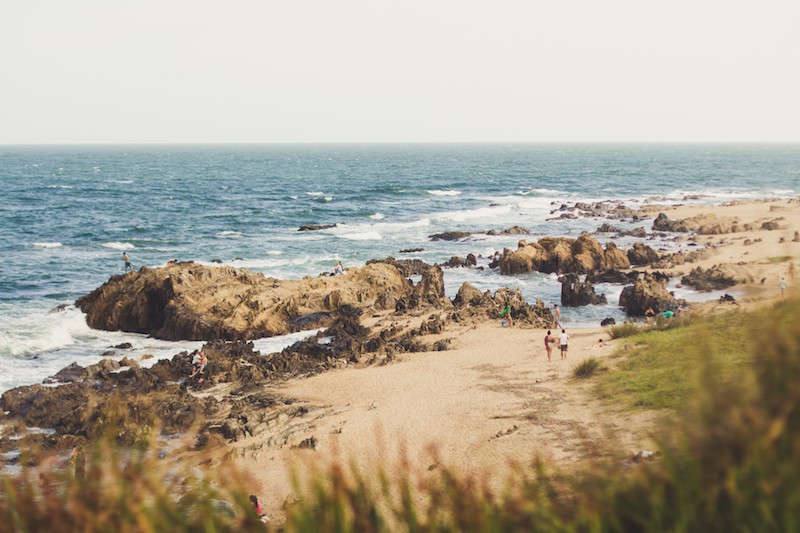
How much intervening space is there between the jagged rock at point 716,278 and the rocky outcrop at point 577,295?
5.10 metres

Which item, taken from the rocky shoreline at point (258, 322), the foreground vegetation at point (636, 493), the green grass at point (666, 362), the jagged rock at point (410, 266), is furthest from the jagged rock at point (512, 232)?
the foreground vegetation at point (636, 493)

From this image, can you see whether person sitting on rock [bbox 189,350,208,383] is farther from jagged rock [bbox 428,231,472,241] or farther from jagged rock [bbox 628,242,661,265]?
jagged rock [bbox 428,231,472,241]

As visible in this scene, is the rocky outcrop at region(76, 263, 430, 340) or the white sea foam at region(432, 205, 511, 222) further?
the white sea foam at region(432, 205, 511, 222)

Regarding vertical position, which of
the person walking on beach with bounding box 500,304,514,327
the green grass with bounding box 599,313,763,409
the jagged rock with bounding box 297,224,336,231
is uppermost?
the green grass with bounding box 599,313,763,409

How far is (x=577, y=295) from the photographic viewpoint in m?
33.4

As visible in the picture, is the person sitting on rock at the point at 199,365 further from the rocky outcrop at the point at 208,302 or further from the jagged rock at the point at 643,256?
the jagged rock at the point at 643,256

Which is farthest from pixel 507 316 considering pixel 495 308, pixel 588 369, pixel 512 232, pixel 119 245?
pixel 119 245

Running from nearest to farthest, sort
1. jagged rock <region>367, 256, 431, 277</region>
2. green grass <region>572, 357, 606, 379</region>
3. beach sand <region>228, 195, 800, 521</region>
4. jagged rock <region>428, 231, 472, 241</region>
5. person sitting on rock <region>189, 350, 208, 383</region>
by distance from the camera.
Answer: beach sand <region>228, 195, 800, 521</region> < green grass <region>572, 357, 606, 379</region> < person sitting on rock <region>189, 350, 208, 383</region> < jagged rock <region>367, 256, 431, 277</region> < jagged rock <region>428, 231, 472, 241</region>

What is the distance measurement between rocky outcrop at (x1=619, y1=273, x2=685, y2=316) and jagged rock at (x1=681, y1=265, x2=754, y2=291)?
3.37 meters

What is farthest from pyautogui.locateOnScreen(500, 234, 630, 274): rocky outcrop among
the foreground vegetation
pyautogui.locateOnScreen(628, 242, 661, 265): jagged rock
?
the foreground vegetation

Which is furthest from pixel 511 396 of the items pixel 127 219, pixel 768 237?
pixel 127 219

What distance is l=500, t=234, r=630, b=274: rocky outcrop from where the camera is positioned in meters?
40.8

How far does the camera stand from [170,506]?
3971 millimetres

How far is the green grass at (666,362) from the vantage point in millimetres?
14234
